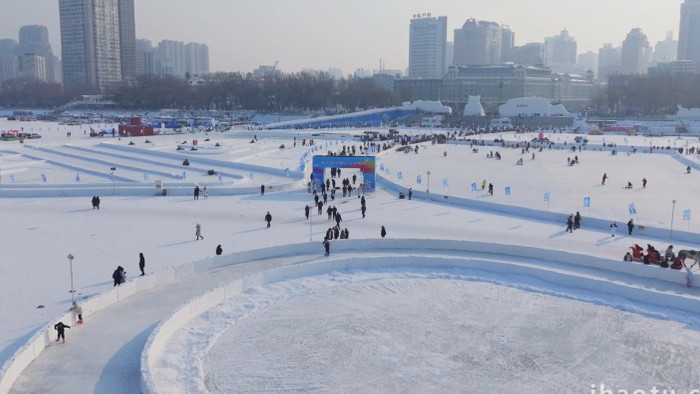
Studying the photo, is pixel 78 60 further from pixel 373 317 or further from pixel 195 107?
pixel 373 317

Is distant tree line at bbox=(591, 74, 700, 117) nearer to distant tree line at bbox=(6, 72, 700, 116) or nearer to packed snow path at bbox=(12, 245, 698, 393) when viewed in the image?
distant tree line at bbox=(6, 72, 700, 116)

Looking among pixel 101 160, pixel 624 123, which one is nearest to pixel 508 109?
pixel 624 123

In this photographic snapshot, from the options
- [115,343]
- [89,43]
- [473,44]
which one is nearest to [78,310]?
[115,343]

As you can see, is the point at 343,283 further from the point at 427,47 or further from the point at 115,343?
the point at 427,47

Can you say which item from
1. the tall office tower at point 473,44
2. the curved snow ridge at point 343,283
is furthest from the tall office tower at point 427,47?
the curved snow ridge at point 343,283

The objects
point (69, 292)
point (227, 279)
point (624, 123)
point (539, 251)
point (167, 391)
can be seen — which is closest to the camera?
point (167, 391)

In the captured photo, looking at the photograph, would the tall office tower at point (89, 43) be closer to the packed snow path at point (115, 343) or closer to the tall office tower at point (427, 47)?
the tall office tower at point (427, 47)

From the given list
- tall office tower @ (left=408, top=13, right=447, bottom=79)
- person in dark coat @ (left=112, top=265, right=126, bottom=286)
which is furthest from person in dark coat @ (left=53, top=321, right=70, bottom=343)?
tall office tower @ (left=408, top=13, right=447, bottom=79)
